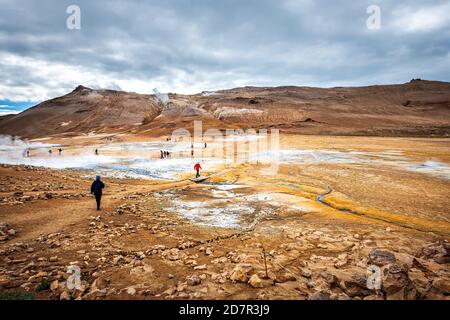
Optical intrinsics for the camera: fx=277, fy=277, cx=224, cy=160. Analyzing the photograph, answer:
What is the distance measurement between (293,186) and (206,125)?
74859 mm

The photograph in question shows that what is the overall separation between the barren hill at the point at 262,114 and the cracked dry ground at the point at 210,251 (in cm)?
7055

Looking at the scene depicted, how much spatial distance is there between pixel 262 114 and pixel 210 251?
9899cm

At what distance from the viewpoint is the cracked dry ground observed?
6211mm

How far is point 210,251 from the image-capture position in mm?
8594

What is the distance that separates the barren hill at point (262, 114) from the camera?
8556 cm

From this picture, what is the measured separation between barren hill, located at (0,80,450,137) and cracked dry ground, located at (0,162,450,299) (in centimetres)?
7055

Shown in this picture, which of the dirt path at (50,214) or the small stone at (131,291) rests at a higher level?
the dirt path at (50,214)

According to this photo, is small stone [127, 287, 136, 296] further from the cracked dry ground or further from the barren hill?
the barren hill

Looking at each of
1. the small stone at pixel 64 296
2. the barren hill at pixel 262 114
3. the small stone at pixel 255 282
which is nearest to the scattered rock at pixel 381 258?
the small stone at pixel 255 282

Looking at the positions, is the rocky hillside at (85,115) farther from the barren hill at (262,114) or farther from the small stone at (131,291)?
the small stone at (131,291)

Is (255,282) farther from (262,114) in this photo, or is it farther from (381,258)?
(262,114)

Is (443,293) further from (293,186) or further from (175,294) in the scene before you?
(293,186)
